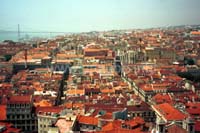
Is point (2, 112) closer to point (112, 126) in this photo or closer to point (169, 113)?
point (112, 126)

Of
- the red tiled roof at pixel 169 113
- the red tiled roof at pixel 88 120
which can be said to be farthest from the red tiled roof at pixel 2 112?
the red tiled roof at pixel 169 113

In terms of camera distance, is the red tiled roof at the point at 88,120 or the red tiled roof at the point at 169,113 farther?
the red tiled roof at the point at 169,113

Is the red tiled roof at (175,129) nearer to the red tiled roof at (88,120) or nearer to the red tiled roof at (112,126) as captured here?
the red tiled roof at (112,126)

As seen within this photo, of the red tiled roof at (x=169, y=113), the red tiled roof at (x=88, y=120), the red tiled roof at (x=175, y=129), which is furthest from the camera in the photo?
the red tiled roof at (x=169, y=113)

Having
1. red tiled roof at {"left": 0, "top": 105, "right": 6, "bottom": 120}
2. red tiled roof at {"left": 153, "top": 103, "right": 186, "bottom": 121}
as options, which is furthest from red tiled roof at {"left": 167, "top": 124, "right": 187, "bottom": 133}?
red tiled roof at {"left": 0, "top": 105, "right": 6, "bottom": 120}

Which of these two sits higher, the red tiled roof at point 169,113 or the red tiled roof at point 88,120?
the red tiled roof at point 88,120

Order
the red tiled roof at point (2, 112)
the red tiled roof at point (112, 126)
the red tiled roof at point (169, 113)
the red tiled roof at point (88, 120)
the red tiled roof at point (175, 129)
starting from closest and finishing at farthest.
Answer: the red tiled roof at point (175, 129) → the red tiled roof at point (112, 126) → the red tiled roof at point (88, 120) → the red tiled roof at point (169, 113) → the red tiled roof at point (2, 112)

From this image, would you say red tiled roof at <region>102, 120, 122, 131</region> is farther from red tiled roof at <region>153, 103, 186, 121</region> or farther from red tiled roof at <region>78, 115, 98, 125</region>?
red tiled roof at <region>153, 103, 186, 121</region>

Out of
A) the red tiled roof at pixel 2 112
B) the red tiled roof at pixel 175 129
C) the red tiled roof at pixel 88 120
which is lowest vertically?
the red tiled roof at pixel 2 112

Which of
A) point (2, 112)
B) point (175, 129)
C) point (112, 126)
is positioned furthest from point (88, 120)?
point (2, 112)

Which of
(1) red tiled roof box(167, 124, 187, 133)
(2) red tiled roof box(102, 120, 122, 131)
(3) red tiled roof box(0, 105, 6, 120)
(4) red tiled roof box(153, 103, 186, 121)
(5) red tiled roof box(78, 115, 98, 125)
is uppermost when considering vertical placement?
(1) red tiled roof box(167, 124, 187, 133)

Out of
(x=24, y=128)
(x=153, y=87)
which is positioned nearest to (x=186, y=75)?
(x=153, y=87)
